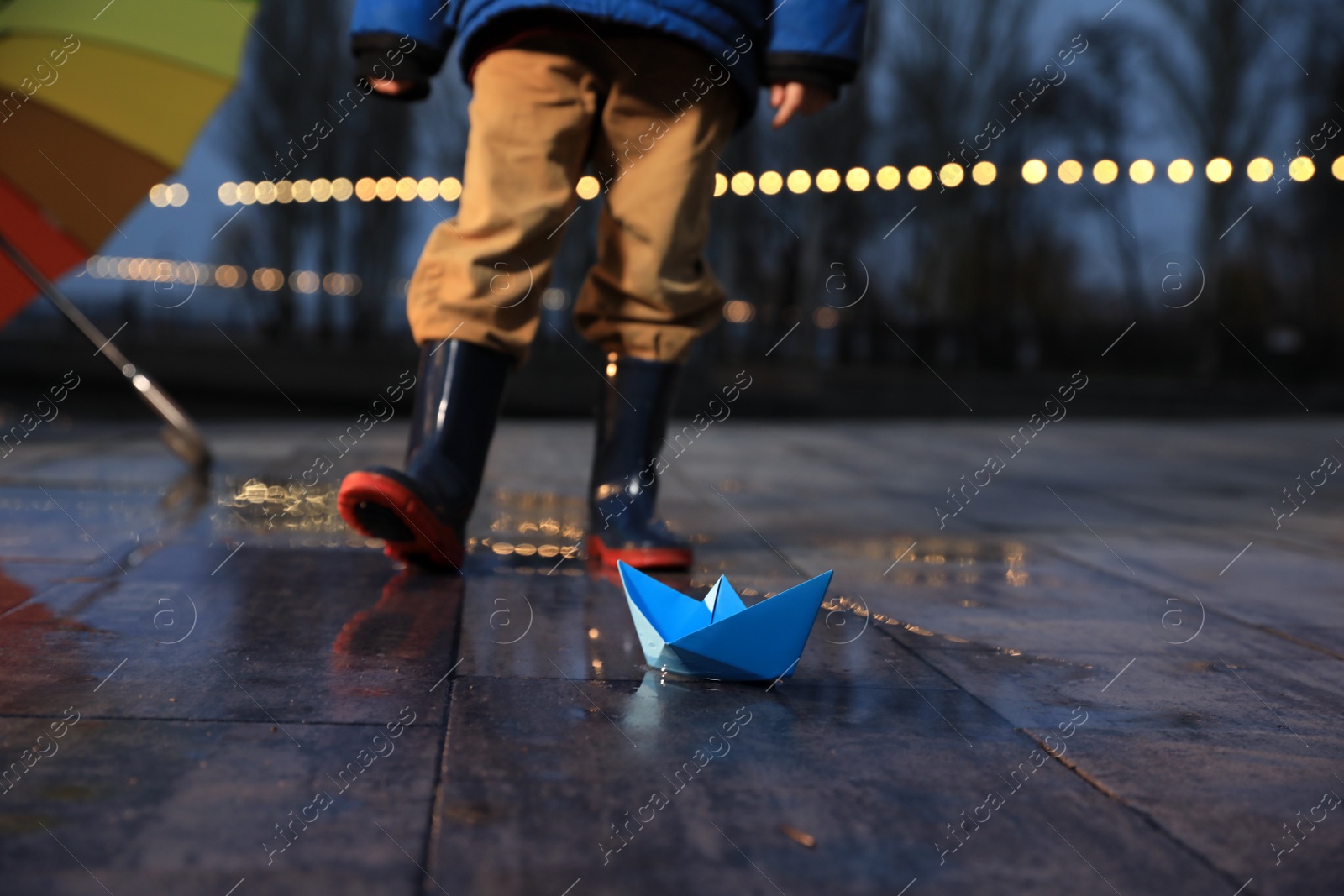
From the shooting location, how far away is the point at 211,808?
0.97 m

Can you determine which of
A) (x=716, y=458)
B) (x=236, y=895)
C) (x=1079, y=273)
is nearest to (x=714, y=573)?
(x=236, y=895)

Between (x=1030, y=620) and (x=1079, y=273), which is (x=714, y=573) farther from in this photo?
(x=1079, y=273)

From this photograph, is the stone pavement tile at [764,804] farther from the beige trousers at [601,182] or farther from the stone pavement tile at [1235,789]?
the beige trousers at [601,182]

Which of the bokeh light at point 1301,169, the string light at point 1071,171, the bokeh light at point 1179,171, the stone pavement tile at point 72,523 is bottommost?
the string light at point 1071,171

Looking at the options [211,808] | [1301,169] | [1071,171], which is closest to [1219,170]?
[1301,169]

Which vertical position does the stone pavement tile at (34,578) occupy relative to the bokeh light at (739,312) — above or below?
above

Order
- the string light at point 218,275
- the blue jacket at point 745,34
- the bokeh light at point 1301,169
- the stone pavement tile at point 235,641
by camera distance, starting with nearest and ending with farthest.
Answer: the stone pavement tile at point 235,641 → the blue jacket at point 745,34 → the bokeh light at point 1301,169 → the string light at point 218,275

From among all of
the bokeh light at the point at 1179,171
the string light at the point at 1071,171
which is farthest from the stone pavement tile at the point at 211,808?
the string light at the point at 1071,171

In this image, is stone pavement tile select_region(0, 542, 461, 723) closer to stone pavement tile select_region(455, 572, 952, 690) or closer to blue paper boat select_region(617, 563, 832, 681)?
stone pavement tile select_region(455, 572, 952, 690)

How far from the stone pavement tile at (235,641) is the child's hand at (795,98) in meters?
1.06

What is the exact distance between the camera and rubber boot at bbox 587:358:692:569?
7.48ft

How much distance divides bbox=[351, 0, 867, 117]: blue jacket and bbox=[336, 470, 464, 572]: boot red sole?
85 centimetres

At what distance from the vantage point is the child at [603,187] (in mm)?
2154

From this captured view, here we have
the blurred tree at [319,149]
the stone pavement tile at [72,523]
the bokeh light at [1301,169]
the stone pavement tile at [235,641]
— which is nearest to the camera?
the stone pavement tile at [235,641]
